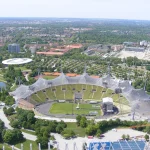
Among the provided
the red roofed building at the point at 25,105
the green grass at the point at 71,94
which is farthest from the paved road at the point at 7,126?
the green grass at the point at 71,94

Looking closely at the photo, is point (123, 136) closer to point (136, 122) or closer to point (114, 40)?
point (136, 122)

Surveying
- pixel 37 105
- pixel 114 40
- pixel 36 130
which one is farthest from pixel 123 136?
pixel 114 40

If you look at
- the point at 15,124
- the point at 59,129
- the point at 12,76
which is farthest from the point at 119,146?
the point at 12,76

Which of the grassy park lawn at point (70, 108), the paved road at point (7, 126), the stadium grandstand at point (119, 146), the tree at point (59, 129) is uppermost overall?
the stadium grandstand at point (119, 146)

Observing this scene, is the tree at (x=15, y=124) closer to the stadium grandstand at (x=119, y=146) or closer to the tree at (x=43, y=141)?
the tree at (x=43, y=141)

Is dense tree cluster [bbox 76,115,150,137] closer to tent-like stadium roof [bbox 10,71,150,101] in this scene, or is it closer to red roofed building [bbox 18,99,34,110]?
tent-like stadium roof [bbox 10,71,150,101]

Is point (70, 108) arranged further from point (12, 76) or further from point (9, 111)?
point (12, 76)

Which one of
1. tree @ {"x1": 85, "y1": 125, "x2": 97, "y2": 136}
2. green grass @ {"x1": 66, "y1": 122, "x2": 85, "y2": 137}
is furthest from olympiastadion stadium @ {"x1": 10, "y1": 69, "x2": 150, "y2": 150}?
tree @ {"x1": 85, "y1": 125, "x2": 97, "y2": 136}
